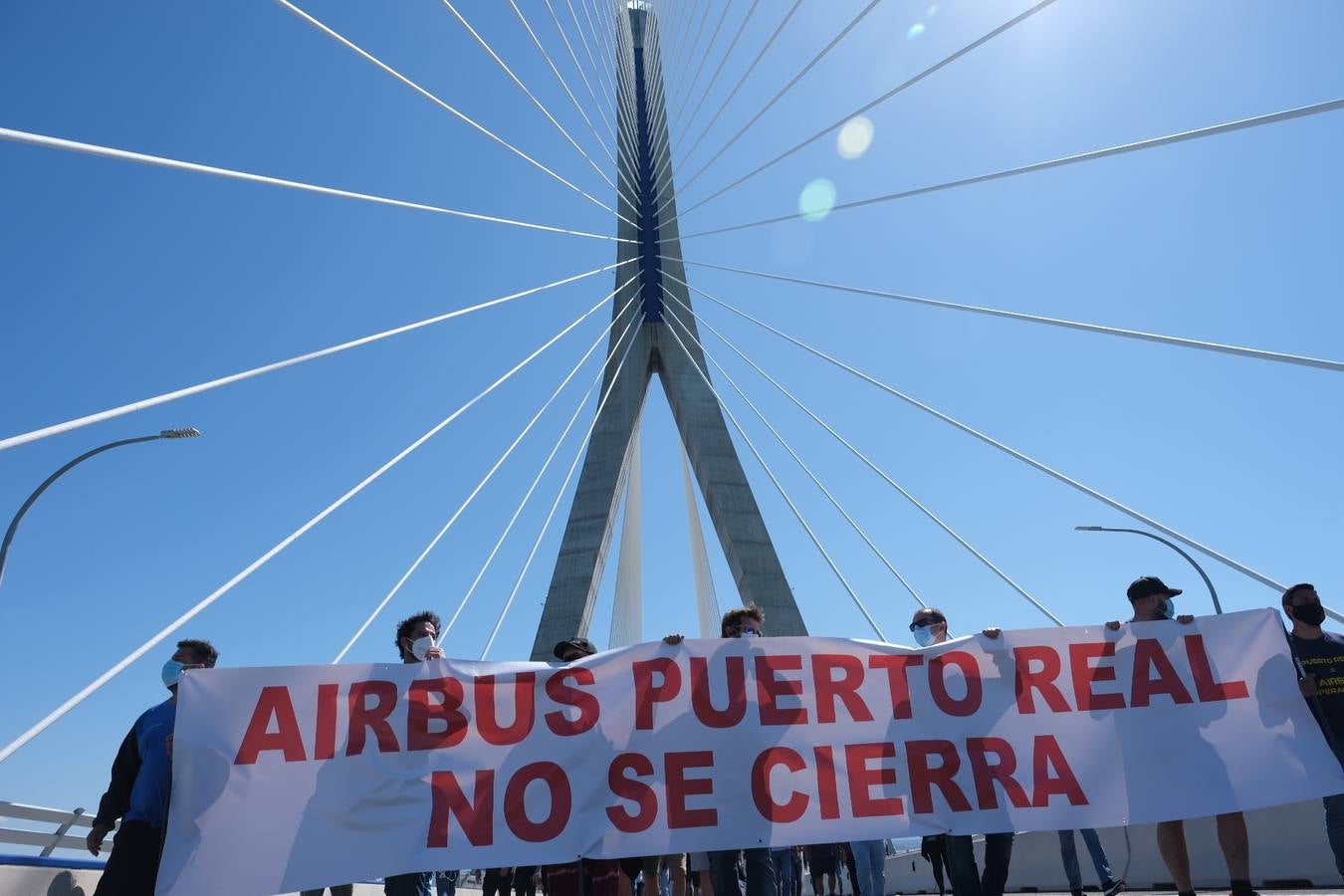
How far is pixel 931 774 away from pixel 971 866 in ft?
1.52

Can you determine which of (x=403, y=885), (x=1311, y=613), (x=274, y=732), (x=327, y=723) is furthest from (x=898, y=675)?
(x=274, y=732)

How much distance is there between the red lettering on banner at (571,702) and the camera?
451 centimetres

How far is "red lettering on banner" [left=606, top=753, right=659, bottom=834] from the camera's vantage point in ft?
14.2

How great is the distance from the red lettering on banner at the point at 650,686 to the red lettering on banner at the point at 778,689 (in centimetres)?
41

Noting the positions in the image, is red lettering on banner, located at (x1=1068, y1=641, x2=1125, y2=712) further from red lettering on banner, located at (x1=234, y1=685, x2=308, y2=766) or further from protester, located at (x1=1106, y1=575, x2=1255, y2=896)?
red lettering on banner, located at (x1=234, y1=685, x2=308, y2=766)

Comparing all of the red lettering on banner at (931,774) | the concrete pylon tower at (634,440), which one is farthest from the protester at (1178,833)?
the concrete pylon tower at (634,440)

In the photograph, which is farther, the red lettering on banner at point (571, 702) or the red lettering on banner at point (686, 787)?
the red lettering on banner at point (571, 702)

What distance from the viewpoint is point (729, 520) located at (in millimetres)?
14930

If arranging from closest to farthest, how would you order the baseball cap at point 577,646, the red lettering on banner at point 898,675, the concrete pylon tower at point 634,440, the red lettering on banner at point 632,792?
1. the red lettering on banner at point 632,792
2. the red lettering on banner at point 898,675
3. the baseball cap at point 577,646
4. the concrete pylon tower at point 634,440

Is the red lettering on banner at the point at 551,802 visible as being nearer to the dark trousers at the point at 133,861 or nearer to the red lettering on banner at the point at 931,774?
the dark trousers at the point at 133,861

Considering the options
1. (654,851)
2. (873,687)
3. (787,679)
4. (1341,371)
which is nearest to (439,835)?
(654,851)

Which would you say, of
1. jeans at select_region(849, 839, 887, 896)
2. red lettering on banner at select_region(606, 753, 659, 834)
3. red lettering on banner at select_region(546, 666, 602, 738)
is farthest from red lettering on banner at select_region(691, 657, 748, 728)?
jeans at select_region(849, 839, 887, 896)

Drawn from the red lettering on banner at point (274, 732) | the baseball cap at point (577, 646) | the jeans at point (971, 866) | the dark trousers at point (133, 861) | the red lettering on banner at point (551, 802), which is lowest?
the jeans at point (971, 866)

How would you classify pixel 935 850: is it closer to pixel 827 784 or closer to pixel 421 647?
pixel 827 784
